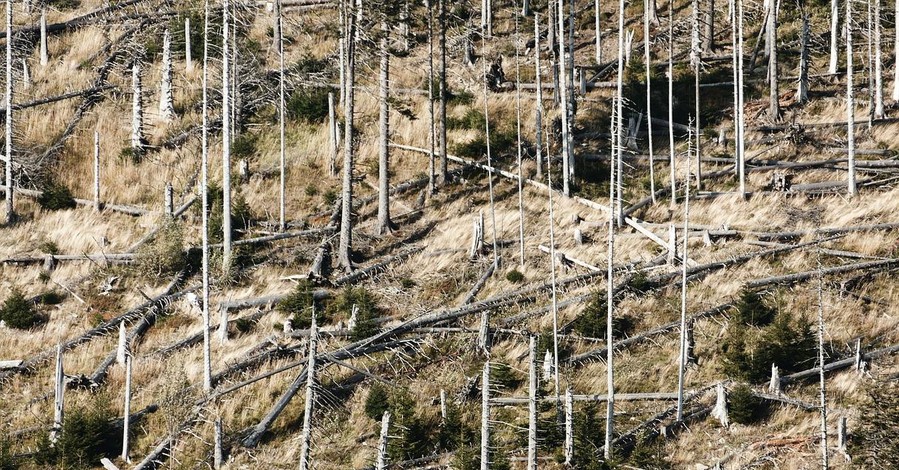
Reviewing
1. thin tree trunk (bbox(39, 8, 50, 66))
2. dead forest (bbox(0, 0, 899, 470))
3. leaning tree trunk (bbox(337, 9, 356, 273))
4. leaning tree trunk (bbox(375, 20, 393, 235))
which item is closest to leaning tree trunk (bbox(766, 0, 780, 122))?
dead forest (bbox(0, 0, 899, 470))

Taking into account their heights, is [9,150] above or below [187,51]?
below

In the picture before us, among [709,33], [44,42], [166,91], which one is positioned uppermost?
[44,42]

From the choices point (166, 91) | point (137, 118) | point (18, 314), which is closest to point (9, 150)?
point (137, 118)

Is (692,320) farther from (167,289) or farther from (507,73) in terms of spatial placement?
(507,73)

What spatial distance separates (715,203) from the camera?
36.8 m

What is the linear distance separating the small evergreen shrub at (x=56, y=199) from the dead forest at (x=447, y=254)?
0.36ft

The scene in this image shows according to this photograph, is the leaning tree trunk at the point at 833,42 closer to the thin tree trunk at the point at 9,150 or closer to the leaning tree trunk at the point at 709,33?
the leaning tree trunk at the point at 709,33

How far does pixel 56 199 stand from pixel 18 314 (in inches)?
321

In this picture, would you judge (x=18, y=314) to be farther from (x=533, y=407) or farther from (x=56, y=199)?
(x=533, y=407)

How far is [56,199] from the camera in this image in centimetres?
3962

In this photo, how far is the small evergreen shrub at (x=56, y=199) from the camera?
130 ft

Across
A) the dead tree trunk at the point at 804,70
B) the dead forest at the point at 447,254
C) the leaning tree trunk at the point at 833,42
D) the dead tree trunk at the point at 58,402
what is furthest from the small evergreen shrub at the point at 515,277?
the leaning tree trunk at the point at 833,42

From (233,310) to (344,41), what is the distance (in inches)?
444

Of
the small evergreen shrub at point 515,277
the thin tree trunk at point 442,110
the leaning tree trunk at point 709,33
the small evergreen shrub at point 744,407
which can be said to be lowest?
the small evergreen shrub at point 744,407
